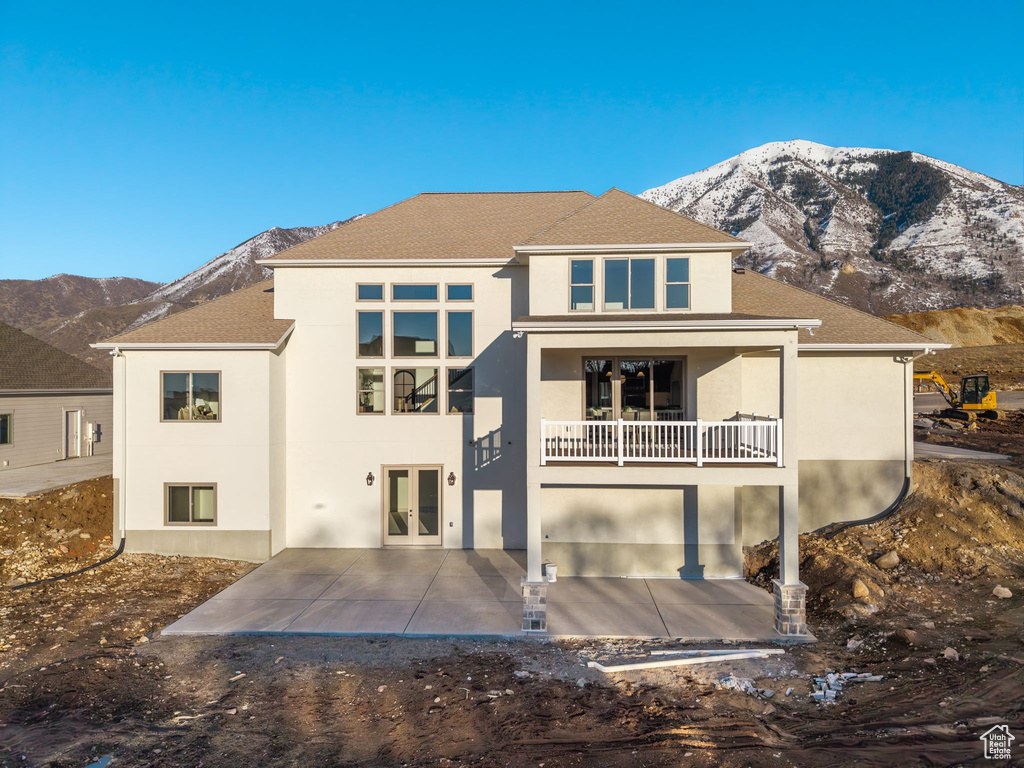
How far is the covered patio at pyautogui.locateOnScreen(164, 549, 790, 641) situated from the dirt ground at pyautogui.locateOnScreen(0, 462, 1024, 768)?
464 mm

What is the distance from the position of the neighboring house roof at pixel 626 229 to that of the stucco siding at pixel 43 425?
18719 millimetres

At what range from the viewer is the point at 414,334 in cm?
1378

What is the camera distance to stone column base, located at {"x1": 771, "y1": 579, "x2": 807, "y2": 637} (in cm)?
934

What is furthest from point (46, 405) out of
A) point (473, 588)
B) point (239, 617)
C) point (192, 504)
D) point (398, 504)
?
point (473, 588)

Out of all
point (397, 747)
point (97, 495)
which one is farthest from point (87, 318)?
point (397, 747)

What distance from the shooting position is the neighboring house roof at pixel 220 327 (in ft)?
42.1

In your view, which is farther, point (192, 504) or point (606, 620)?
point (192, 504)

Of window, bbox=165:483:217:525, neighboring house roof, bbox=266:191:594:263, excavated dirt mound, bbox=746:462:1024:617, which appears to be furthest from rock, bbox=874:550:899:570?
window, bbox=165:483:217:525

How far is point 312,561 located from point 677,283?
33.4 feet

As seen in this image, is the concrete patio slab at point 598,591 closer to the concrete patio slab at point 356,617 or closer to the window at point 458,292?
the concrete patio slab at point 356,617

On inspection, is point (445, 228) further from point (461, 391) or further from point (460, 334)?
point (461, 391)

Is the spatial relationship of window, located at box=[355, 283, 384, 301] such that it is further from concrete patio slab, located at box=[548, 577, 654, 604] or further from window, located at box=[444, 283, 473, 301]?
concrete patio slab, located at box=[548, 577, 654, 604]

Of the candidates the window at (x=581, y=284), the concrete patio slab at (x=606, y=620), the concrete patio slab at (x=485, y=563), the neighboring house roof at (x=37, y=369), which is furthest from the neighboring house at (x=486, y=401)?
the neighboring house roof at (x=37, y=369)

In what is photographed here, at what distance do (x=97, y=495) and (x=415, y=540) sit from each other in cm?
824
